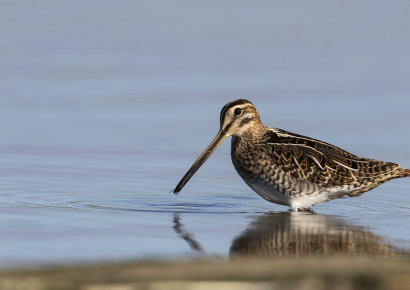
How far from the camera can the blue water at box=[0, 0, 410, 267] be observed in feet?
24.0

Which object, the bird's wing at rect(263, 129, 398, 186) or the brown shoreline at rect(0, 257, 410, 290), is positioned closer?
the brown shoreline at rect(0, 257, 410, 290)

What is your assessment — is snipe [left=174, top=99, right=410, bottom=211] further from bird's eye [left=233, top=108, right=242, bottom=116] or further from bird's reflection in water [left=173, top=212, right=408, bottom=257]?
bird's reflection in water [left=173, top=212, right=408, bottom=257]

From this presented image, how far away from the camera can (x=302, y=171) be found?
8734 millimetres

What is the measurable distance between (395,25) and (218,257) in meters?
11.2

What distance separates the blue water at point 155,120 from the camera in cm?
730

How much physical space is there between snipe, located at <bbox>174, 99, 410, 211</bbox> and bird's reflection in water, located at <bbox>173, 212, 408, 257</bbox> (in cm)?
50

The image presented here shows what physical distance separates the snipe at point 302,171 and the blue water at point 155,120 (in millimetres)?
178

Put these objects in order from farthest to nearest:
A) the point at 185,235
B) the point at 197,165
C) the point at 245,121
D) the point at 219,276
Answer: the point at 245,121, the point at 197,165, the point at 185,235, the point at 219,276

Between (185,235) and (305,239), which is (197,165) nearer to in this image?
(185,235)

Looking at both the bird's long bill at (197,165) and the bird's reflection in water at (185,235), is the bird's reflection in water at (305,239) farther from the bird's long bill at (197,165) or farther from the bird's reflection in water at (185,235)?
the bird's long bill at (197,165)

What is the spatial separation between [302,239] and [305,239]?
0.07 ft

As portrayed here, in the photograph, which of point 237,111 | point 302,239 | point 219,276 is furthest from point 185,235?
point 237,111

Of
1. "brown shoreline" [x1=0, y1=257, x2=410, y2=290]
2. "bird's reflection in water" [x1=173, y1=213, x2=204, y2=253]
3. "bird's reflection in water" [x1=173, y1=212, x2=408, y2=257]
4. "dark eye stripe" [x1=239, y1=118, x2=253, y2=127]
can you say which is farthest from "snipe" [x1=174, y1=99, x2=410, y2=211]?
"brown shoreline" [x1=0, y1=257, x2=410, y2=290]

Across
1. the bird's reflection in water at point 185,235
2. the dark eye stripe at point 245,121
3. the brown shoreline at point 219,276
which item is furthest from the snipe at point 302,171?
the brown shoreline at point 219,276
